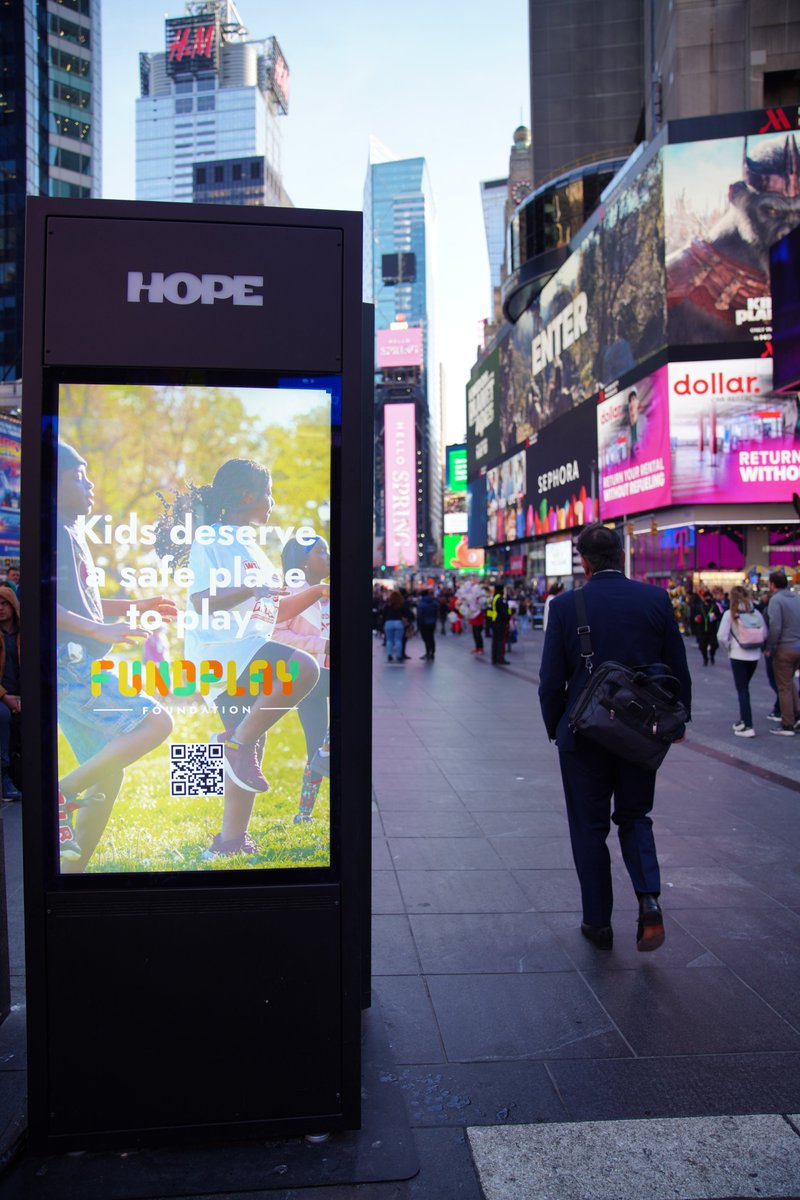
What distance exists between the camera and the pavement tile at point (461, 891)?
5.10m

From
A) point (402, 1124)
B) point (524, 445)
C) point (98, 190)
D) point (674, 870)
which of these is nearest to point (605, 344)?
point (524, 445)

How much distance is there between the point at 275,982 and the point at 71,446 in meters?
1.75

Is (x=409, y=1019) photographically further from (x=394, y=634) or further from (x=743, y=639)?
(x=394, y=634)

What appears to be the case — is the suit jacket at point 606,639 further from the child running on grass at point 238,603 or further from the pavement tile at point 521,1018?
the child running on grass at point 238,603

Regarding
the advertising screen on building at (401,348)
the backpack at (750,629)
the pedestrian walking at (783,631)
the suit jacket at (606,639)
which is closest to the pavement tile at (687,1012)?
the suit jacket at (606,639)

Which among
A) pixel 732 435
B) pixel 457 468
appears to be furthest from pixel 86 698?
pixel 457 468

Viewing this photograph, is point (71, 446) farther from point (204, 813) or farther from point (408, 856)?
point (408, 856)

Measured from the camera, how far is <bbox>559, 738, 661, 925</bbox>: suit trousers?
434 centimetres

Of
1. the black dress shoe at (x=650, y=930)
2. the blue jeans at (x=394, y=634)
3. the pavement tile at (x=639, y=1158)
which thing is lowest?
the pavement tile at (x=639, y=1158)

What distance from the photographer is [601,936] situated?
448cm

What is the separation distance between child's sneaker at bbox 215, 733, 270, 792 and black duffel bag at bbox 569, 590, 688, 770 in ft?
5.49

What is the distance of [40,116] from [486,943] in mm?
92246

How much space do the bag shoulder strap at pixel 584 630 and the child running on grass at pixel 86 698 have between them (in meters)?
2.07

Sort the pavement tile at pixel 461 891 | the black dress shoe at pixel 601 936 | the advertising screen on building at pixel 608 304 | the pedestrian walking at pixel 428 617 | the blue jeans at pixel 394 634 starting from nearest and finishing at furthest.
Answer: the black dress shoe at pixel 601 936
the pavement tile at pixel 461 891
the blue jeans at pixel 394 634
the pedestrian walking at pixel 428 617
the advertising screen on building at pixel 608 304
